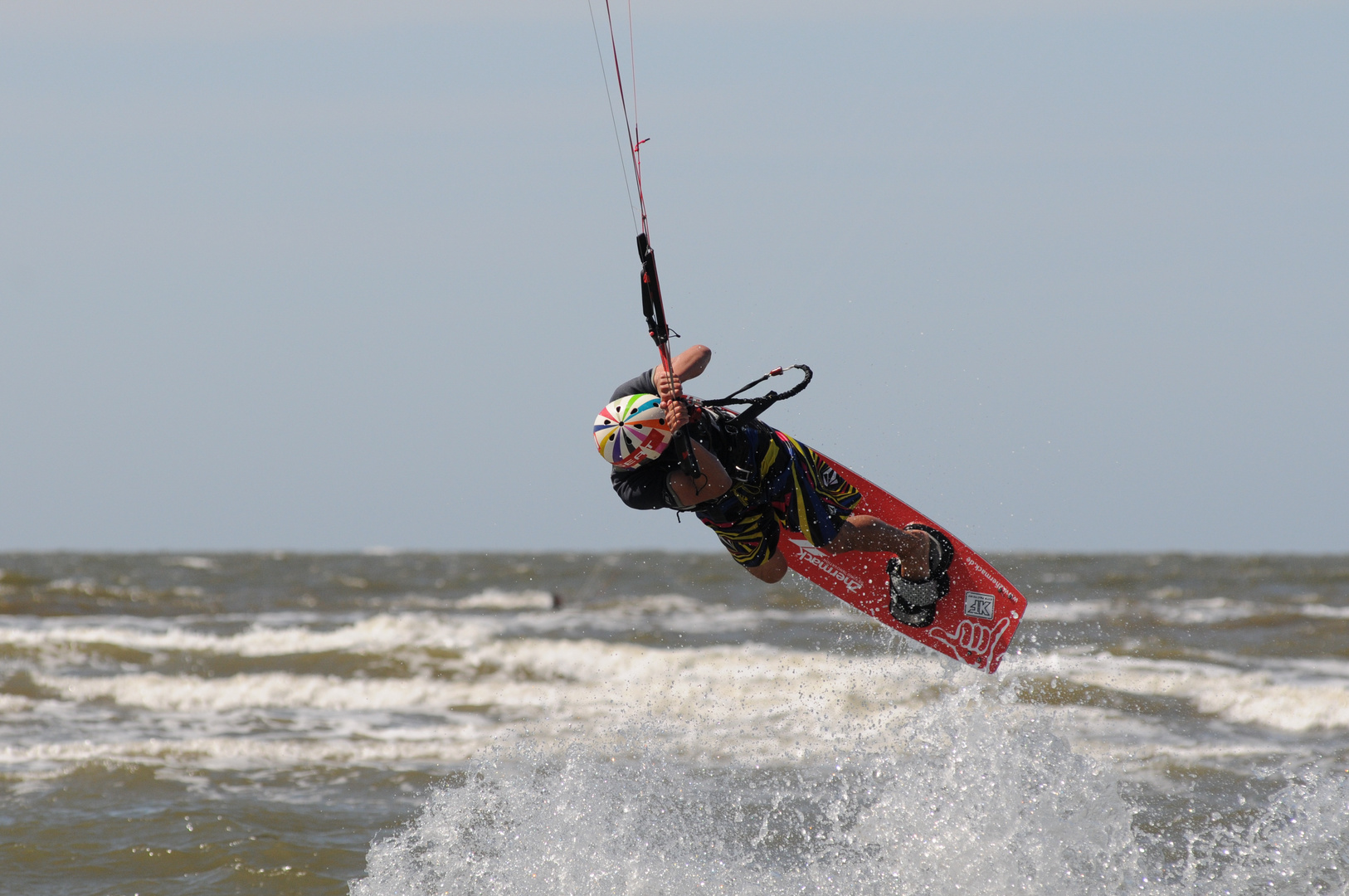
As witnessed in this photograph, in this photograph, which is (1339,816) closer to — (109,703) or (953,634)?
(953,634)

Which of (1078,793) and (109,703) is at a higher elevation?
(1078,793)

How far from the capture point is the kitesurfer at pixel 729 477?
20.1 ft

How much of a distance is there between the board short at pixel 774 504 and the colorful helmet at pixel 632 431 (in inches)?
22.6

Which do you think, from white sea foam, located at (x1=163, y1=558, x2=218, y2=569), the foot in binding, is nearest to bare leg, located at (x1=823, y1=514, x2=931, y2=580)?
the foot in binding

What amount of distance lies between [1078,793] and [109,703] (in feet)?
34.0

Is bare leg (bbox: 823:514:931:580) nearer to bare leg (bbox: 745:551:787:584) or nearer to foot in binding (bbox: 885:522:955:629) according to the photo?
foot in binding (bbox: 885:522:955:629)

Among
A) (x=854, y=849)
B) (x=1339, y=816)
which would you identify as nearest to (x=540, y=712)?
(x=854, y=849)

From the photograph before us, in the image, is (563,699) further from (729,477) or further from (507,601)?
(507,601)

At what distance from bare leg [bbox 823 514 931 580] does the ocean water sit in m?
0.88

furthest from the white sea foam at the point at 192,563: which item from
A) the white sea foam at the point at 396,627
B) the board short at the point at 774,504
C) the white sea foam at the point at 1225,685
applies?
the board short at the point at 774,504

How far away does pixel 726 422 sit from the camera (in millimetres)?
6422

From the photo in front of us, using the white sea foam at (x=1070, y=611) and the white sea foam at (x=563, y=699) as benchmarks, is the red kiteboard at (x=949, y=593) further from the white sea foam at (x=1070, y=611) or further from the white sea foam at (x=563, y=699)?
the white sea foam at (x=1070, y=611)

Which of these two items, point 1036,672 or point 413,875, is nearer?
point 413,875

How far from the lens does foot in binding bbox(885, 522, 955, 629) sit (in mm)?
7711
